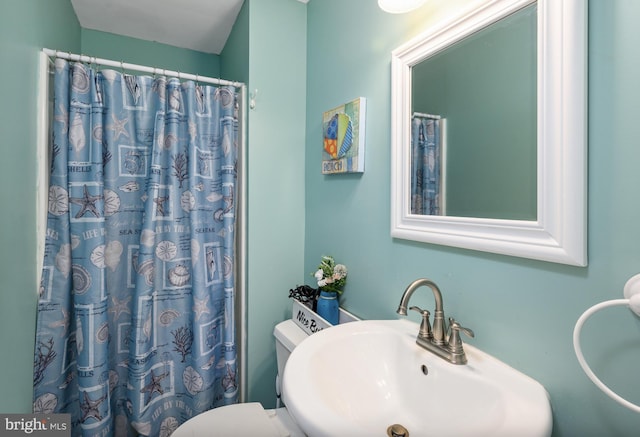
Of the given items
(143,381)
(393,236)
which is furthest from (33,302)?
(393,236)

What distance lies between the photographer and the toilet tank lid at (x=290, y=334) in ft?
4.45

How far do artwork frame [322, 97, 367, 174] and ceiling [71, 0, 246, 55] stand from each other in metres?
0.95

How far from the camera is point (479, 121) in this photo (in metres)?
0.86

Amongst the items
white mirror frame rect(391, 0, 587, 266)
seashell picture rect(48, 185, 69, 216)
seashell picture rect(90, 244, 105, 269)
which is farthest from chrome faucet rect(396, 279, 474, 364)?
seashell picture rect(48, 185, 69, 216)

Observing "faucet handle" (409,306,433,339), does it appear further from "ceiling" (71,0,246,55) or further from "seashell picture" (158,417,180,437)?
"ceiling" (71,0,246,55)

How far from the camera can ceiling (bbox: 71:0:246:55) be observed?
5.68ft

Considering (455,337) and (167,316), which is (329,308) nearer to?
(455,337)

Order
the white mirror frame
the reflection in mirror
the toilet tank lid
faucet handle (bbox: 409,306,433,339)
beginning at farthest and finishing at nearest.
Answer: the toilet tank lid, faucet handle (bbox: 409,306,433,339), the reflection in mirror, the white mirror frame

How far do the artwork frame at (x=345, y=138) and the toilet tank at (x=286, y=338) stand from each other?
755mm

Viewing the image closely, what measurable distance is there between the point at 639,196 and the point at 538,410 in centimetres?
44

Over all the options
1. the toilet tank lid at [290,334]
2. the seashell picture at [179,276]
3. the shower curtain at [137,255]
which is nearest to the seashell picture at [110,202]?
the shower curtain at [137,255]

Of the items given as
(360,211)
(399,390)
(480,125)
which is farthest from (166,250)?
(480,125)

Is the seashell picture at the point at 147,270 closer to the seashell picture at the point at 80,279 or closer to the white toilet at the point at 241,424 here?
the seashell picture at the point at 80,279

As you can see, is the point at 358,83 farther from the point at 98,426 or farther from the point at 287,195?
the point at 98,426
